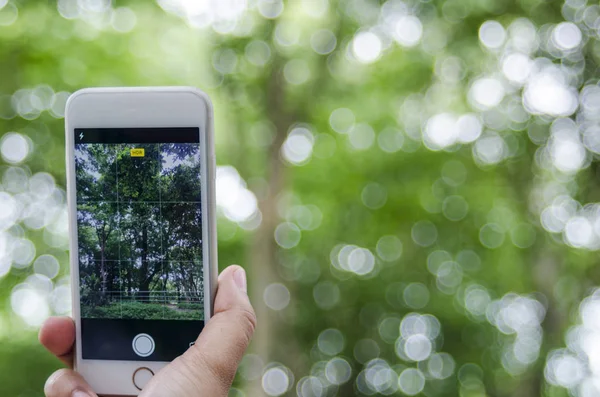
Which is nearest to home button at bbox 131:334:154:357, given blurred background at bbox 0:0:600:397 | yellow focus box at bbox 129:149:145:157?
yellow focus box at bbox 129:149:145:157

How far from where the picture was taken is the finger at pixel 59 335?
1180 mm

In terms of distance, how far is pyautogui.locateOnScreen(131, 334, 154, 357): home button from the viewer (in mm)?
1188

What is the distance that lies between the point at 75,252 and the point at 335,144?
375cm

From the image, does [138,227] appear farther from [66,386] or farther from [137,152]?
[66,386]

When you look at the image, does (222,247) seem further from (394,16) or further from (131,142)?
(131,142)

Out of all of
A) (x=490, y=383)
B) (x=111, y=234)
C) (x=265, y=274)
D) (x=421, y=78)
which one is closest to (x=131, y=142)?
(x=111, y=234)

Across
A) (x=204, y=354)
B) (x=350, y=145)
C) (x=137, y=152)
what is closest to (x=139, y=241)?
(x=137, y=152)

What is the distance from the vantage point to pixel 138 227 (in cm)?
122

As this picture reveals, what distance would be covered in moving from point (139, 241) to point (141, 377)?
0.28 metres

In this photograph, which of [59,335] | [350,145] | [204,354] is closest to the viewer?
[204,354]

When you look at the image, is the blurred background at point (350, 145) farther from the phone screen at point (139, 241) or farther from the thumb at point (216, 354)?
the thumb at point (216, 354)

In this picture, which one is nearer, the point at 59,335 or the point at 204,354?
the point at 204,354

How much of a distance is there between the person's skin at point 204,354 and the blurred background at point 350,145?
2.90 metres

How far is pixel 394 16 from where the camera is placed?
14.8 ft
